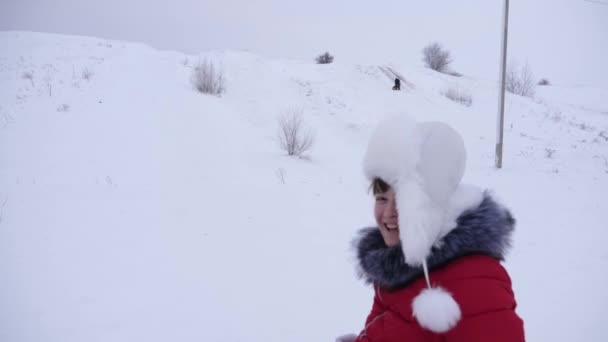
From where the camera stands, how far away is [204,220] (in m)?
4.92

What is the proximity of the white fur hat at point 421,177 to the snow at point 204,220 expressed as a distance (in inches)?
72.3

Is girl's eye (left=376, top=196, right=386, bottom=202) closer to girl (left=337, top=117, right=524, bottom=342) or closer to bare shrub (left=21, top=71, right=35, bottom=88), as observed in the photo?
girl (left=337, top=117, right=524, bottom=342)

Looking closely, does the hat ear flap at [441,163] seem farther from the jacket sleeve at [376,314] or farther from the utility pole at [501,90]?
the utility pole at [501,90]

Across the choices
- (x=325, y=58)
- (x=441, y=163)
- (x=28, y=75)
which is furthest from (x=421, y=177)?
(x=325, y=58)

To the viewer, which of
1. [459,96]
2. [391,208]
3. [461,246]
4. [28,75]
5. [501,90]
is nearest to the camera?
[461,246]

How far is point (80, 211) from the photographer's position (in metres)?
4.77

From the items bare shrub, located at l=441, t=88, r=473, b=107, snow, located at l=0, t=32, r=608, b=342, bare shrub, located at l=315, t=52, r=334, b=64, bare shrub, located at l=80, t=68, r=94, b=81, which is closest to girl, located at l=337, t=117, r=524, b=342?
snow, located at l=0, t=32, r=608, b=342

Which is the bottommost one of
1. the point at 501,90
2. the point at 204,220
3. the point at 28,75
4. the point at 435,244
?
the point at 204,220

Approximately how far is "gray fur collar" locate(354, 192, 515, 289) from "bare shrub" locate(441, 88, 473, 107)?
20.2 m

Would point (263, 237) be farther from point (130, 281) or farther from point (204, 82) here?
point (204, 82)

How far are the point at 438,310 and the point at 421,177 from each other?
0.44m

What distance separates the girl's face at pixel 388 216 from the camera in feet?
4.54

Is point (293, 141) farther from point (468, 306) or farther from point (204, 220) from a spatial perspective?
point (468, 306)

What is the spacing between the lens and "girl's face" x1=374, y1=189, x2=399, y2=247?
1.38m
